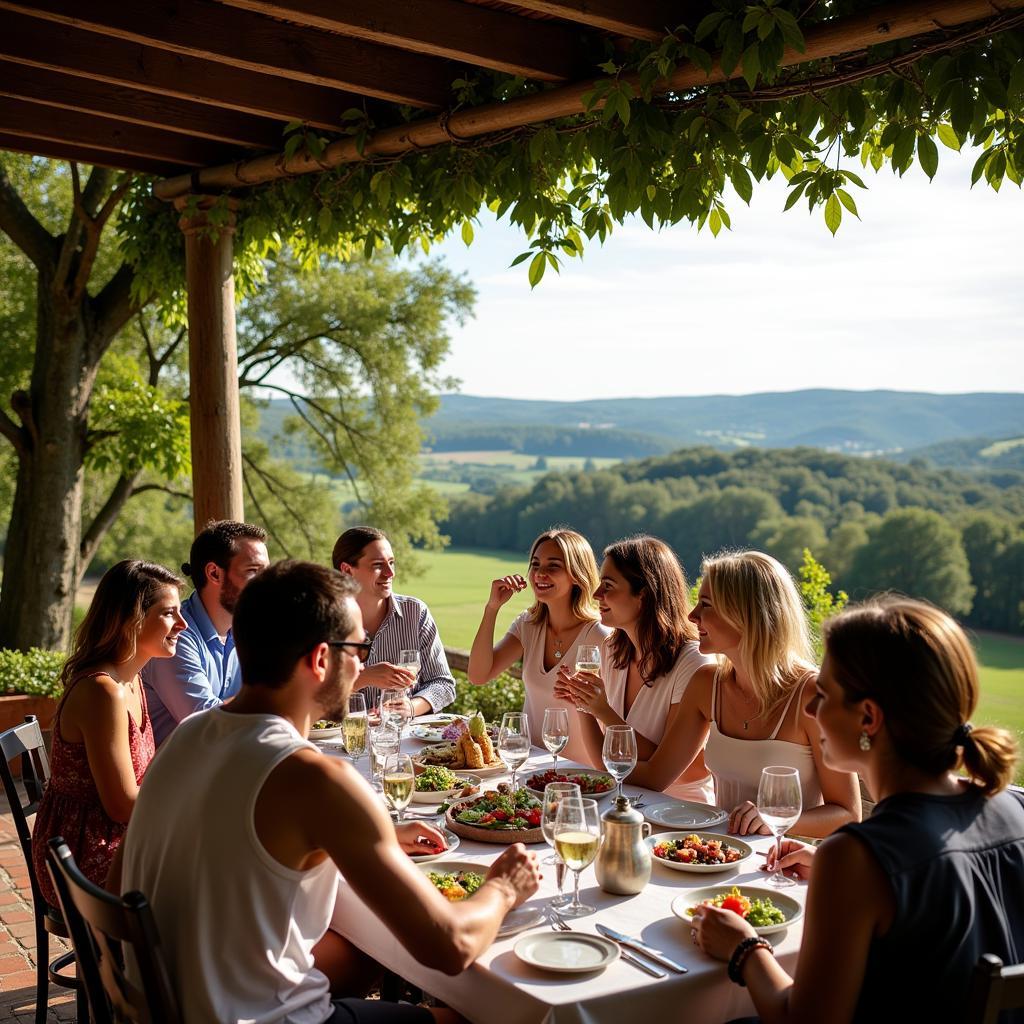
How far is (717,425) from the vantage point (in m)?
31.4

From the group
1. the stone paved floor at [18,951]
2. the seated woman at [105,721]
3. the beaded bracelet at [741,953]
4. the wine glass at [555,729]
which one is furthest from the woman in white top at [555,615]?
the beaded bracelet at [741,953]

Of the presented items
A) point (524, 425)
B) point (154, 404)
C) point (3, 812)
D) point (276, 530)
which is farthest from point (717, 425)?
point (3, 812)

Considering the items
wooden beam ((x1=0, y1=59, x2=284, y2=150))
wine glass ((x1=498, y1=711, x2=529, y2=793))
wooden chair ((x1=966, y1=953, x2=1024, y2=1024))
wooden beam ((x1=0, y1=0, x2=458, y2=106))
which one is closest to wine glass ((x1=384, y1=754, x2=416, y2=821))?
wine glass ((x1=498, y1=711, x2=529, y2=793))

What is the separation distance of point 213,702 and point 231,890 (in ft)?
6.49

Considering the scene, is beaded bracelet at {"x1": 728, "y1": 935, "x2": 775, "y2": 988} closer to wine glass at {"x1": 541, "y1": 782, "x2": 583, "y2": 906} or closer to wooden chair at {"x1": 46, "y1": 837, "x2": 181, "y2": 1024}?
wine glass at {"x1": 541, "y1": 782, "x2": 583, "y2": 906}

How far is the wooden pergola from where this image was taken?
3.37 m

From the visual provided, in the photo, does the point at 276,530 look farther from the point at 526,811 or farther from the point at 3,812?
the point at 526,811

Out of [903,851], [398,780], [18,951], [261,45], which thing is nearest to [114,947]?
[398,780]

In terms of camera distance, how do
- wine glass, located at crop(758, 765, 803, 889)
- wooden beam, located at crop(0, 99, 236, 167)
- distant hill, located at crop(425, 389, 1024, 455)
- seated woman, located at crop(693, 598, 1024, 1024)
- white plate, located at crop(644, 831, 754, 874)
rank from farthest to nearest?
distant hill, located at crop(425, 389, 1024, 455)
wooden beam, located at crop(0, 99, 236, 167)
white plate, located at crop(644, 831, 754, 874)
wine glass, located at crop(758, 765, 803, 889)
seated woman, located at crop(693, 598, 1024, 1024)

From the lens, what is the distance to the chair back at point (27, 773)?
3234 millimetres

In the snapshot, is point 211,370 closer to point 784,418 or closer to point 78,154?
point 78,154

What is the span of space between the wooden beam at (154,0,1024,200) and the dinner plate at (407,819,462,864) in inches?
88.6

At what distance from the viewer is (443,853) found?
2.75 meters

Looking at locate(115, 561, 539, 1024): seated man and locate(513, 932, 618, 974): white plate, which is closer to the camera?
locate(115, 561, 539, 1024): seated man
